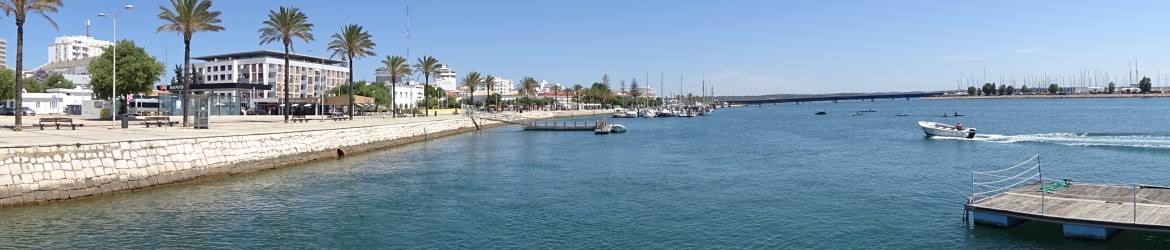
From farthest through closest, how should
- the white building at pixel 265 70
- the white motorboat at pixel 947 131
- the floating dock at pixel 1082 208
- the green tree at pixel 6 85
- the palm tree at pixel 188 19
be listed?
the white building at pixel 265 70
the green tree at pixel 6 85
the white motorboat at pixel 947 131
the palm tree at pixel 188 19
the floating dock at pixel 1082 208

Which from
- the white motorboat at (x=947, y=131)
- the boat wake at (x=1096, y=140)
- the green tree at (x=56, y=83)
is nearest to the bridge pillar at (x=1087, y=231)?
the boat wake at (x=1096, y=140)

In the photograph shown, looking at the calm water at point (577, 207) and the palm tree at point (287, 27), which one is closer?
the calm water at point (577, 207)

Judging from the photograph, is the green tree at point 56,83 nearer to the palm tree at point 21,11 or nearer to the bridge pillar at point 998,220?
the palm tree at point 21,11

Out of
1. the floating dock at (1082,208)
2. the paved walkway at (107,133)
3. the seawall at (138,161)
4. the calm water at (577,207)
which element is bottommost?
the calm water at (577,207)

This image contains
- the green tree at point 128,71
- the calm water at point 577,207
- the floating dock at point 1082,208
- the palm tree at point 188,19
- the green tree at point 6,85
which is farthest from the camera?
the green tree at point 6,85

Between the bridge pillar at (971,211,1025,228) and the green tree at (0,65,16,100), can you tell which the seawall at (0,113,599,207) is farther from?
the green tree at (0,65,16,100)

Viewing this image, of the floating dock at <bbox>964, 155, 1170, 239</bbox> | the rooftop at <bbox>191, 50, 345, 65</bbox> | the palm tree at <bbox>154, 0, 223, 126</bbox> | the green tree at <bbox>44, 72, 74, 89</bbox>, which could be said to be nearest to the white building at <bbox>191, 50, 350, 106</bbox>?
the rooftop at <bbox>191, 50, 345, 65</bbox>

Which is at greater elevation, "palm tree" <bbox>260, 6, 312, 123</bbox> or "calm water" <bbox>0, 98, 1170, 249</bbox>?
"palm tree" <bbox>260, 6, 312, 123</bbox>

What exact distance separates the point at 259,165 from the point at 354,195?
1033cm

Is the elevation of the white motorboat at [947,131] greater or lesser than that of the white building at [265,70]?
lesser

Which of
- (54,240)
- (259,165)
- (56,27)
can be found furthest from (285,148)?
(54,240)

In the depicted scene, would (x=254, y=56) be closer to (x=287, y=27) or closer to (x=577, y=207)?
(x=287, y=27)

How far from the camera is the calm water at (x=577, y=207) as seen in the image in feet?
59.6

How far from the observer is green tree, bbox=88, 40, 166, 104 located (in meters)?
55.7
